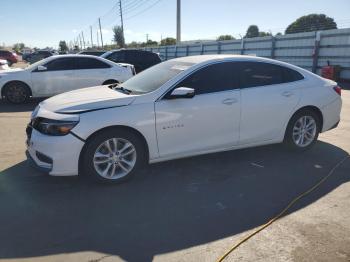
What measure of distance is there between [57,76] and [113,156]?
7.42 m

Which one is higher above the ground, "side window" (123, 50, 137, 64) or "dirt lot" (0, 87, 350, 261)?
"side window" (123, 50, 137, 64)

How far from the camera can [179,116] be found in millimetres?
4836

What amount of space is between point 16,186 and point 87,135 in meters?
1.18

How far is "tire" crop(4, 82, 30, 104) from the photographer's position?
35.5ft

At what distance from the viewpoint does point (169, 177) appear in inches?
197

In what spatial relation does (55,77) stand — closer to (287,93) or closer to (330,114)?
(287,93)

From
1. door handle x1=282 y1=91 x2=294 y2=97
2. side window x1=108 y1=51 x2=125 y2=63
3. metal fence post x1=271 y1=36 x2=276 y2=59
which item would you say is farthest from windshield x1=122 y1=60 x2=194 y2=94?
metal fence post x1=271 y1=36 x2=276 y2=59

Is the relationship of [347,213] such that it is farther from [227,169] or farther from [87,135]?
[87,135]

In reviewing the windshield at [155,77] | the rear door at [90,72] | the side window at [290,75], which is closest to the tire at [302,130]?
the side window at [290,75]

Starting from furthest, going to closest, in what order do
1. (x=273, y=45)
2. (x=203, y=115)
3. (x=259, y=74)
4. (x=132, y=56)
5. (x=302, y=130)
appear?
(x=273, y=45) < (x=132, y=56) < (x=302, y=130) < (x=259, y=74) < (x=203, y=115)

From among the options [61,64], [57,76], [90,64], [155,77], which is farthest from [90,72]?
[155,77]

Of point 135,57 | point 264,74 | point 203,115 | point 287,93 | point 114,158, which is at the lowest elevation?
point 135,57

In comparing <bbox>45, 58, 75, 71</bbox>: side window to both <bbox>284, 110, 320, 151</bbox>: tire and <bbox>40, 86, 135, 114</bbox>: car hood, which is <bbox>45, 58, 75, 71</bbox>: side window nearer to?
<bbox>40, 86, 135, 114</bbox>: car hood

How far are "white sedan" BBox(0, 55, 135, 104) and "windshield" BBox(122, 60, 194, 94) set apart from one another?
6.07m
